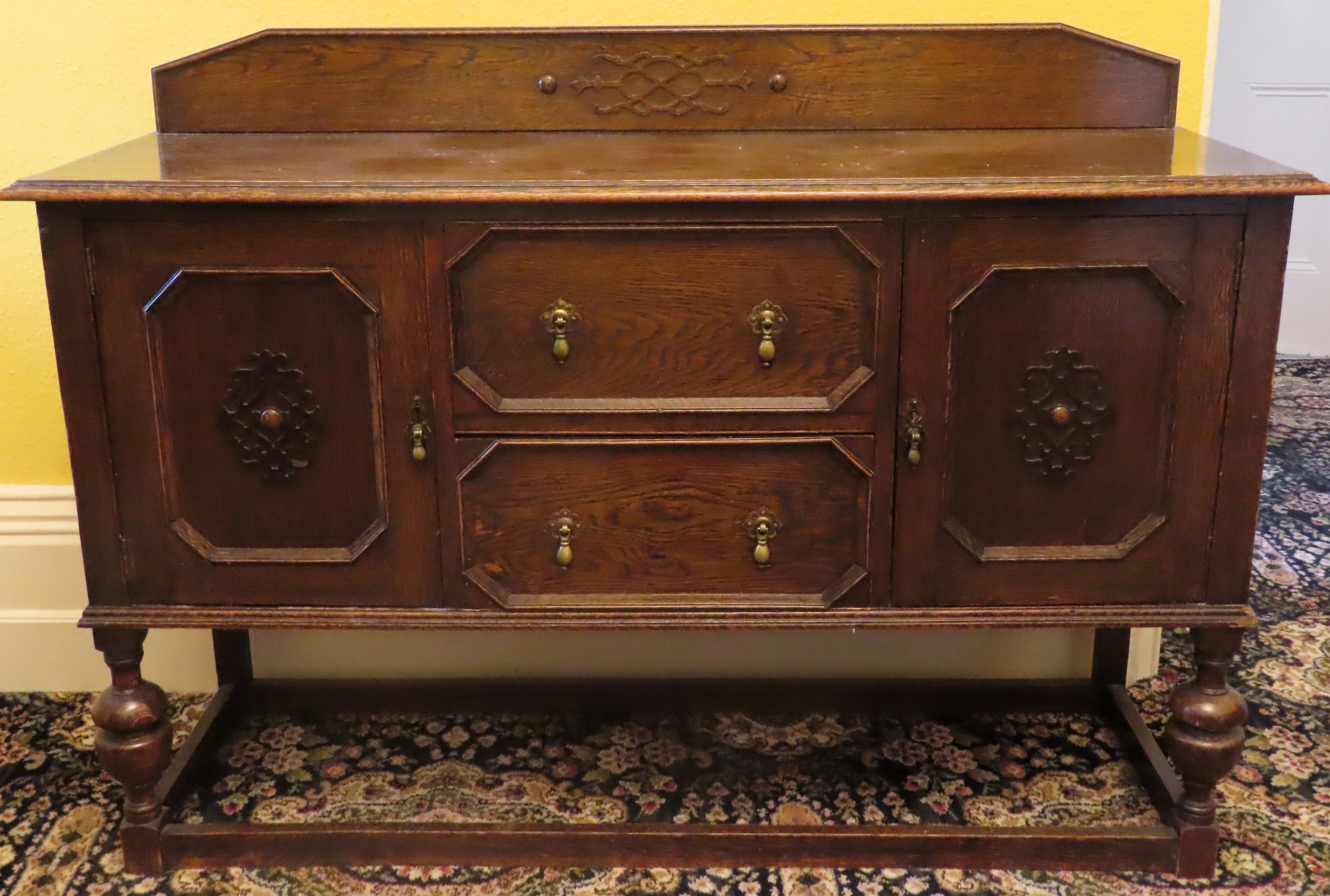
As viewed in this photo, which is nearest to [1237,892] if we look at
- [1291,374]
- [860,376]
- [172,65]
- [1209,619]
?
[1209,619]

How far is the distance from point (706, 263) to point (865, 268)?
164 mm

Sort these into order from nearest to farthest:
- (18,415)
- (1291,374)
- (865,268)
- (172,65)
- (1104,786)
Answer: (865,268), (172,65), (1104,786), (18,415), (1291,374)

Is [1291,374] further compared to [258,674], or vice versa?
[1291,374]

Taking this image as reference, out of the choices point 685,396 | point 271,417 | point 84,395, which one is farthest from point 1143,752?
point 84,395

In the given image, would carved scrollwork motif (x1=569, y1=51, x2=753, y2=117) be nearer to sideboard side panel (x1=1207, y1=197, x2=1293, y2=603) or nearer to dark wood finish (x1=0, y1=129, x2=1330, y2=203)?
dark wood finish (x1=0, y1=129, x2=1330, y2=203)

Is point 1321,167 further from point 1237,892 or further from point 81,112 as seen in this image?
point 81,112

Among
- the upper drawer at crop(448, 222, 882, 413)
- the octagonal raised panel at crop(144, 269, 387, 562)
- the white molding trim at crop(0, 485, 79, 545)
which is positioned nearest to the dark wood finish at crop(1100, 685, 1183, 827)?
the upper drawer at crop(448, 222, 882, 413)

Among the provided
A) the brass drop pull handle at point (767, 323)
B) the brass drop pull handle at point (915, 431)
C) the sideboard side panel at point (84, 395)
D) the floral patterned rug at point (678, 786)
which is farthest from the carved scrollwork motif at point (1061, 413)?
the sideboard side panel at point (84, 395)

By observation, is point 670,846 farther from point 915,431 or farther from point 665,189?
point 665,189

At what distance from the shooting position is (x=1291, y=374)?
11.7 ft

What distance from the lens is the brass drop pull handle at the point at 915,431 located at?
54.2 inches

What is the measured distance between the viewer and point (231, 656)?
6.31ft

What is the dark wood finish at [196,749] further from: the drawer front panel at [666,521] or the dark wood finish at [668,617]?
the drawer front panel at [666,521]

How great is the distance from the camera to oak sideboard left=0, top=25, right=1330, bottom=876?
4.33ft
